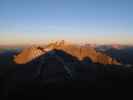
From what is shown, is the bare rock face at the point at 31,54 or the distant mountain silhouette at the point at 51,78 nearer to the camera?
the distant mountain silhouette at the point at 51,78

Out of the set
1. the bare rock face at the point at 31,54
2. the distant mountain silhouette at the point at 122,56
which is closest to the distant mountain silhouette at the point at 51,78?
the bare rock face at the point at 31,54

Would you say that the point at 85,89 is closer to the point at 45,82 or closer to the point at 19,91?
the point at 45,82

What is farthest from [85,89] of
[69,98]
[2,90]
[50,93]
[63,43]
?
[63,43]

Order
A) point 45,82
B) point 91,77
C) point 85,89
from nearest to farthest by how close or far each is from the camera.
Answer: point 85,89, point 45,82, point 91,77

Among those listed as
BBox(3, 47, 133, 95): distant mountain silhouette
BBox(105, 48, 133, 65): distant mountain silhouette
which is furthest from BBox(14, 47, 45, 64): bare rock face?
BBox(105, 48, 133, 65): distant mountain silhouette

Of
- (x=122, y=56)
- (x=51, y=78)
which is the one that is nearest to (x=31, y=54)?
(x=51, y=78)

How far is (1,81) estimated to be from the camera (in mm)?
7383

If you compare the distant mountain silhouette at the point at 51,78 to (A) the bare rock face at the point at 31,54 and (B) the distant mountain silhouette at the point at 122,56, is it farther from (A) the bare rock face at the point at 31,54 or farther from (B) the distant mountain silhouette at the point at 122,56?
(B) the distant mountain silhouette at the point at 122,56

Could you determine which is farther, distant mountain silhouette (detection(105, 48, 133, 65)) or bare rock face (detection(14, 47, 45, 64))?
distant mountain silhouette (detection(105, 48, 133, 65))

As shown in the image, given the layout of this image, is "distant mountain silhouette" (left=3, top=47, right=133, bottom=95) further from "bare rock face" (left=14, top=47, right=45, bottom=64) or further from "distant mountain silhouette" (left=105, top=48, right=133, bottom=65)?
"distant mountain silhouette" (left=105, top=48, right=133, bottom=65)

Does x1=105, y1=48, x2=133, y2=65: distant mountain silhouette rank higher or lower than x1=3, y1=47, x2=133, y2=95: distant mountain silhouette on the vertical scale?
lower

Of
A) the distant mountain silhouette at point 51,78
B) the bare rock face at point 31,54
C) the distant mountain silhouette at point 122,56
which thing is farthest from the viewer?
the distant mountain silhouette at point 122,56

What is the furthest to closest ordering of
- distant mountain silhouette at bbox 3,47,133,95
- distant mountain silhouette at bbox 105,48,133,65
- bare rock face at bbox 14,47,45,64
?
distant mountain silhouette at bbox 105,48,133,65 < bare rock face at bbox 14,47,45,64 < distant mountain silhouette at bbox 3,47,133,95

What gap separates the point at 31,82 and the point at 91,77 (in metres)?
→ 2.33
